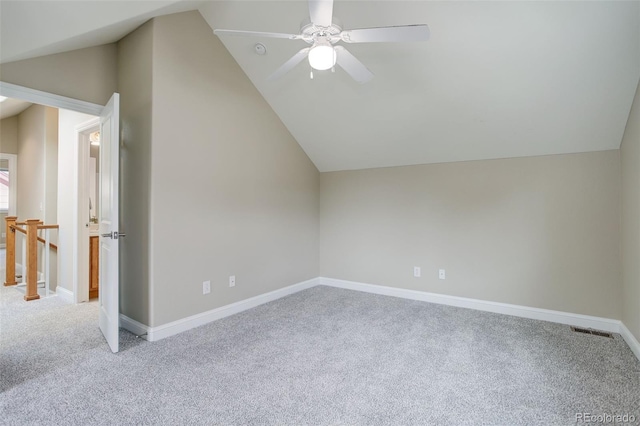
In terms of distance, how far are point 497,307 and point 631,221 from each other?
141 centimetres

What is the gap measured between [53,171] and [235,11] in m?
3.32

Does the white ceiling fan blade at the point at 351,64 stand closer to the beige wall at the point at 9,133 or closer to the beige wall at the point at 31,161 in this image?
the beige wall at the point at 31,161

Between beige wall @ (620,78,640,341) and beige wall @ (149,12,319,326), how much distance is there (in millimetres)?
3326

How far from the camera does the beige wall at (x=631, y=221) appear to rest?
2348 millimetres

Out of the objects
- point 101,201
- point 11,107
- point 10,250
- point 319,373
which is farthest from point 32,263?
point 319,373

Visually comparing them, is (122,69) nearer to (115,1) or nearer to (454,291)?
(115,1)

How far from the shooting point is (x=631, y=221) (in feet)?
8.20

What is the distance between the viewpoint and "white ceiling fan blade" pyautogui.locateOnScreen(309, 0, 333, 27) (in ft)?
5.02

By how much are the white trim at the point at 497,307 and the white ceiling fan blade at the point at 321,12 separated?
10.5 ft

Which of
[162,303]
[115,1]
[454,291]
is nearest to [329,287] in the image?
[454,291]

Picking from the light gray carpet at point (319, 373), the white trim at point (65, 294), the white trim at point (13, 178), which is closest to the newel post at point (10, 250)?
the white trim at point (65, 294)

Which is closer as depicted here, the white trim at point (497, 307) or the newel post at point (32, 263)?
the white trim at point (497, 307)

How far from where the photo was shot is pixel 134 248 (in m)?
2.77

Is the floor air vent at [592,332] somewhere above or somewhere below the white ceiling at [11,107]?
below
